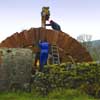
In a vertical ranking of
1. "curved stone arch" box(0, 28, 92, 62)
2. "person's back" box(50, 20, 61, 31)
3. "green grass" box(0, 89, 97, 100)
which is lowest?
"green grass" box(0, 89, 97, 100)

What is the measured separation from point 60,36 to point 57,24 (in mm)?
1101

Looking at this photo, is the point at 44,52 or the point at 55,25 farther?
the point at 55,25

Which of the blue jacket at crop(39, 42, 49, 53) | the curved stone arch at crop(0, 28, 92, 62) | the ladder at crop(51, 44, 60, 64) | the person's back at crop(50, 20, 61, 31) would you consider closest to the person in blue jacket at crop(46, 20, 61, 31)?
the person's back at crop(50, 20, 61, 31)

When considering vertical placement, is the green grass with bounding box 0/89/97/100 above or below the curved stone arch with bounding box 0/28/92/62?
below

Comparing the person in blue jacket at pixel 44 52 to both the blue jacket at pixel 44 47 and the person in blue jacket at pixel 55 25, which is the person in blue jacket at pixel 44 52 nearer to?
the blue jacket at pixel 44 47

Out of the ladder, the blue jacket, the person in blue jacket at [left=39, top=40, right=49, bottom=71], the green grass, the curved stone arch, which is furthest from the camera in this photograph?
the curved stone arch

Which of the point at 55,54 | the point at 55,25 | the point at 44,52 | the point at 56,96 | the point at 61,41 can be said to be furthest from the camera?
the point at 55,25

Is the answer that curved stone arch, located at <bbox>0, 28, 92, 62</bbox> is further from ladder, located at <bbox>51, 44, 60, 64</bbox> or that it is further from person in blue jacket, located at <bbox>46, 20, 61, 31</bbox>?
person in blue jacket, located at <bbox>46, 20, 61, 31</bbox>

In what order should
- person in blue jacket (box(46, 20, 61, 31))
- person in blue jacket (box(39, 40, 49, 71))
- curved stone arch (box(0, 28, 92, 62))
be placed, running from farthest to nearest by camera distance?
person in blue jacket (box(46, 20, 61, 31)) < curved stone arch (box(0, 28, 92, 62)) < person in blue jacket (box(39, 40, 49, 71))

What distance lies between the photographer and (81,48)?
22.4m

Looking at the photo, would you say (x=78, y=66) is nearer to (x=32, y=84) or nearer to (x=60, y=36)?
(x=32, y=84)

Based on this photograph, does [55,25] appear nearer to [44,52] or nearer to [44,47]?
[44,47]

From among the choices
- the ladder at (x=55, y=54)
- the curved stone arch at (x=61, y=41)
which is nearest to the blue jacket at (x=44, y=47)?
the ladder at (x=55, y=54)

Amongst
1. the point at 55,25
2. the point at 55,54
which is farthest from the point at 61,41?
the point at 55,25
